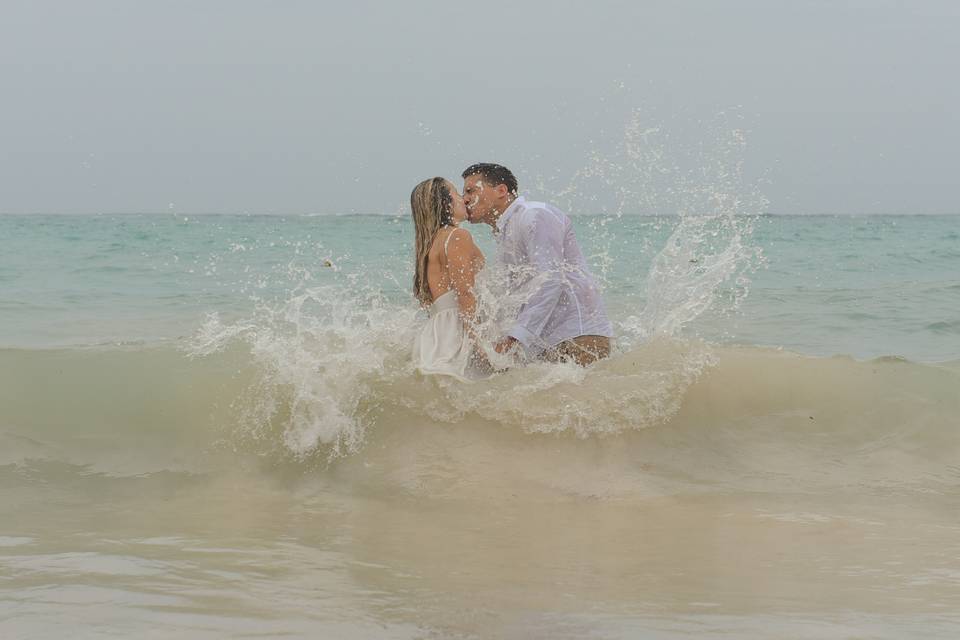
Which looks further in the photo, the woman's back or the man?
the man

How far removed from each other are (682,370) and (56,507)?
12.9 feet

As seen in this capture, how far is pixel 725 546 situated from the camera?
4.38 metres

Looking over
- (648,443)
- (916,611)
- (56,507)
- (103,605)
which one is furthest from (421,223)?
(916,611)

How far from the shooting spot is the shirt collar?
19.1 feet

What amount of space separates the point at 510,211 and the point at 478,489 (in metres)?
1.66

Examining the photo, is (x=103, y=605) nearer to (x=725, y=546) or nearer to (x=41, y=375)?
(x=725, y=546)

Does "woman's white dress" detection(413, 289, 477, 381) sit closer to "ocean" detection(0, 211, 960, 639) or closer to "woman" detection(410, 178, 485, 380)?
"woman" detection(410, 178, 485, 380)

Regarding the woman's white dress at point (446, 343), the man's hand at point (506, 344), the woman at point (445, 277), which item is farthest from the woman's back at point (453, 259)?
the man's hand at point (506, 344)

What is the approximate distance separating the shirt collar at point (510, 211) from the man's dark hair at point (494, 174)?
0.34 feet

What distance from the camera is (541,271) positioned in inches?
226

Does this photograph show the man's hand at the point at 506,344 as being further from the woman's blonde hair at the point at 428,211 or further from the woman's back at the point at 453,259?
the woman's blonde hair at the point at 428,211

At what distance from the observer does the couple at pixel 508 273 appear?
223 inches

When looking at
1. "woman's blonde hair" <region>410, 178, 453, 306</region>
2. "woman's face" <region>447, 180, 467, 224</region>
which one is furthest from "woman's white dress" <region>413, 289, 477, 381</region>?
"woman's face" <region>447, 180, 467, 224</region>

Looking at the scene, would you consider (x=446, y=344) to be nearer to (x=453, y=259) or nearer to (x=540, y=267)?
(x=453, y=259)
